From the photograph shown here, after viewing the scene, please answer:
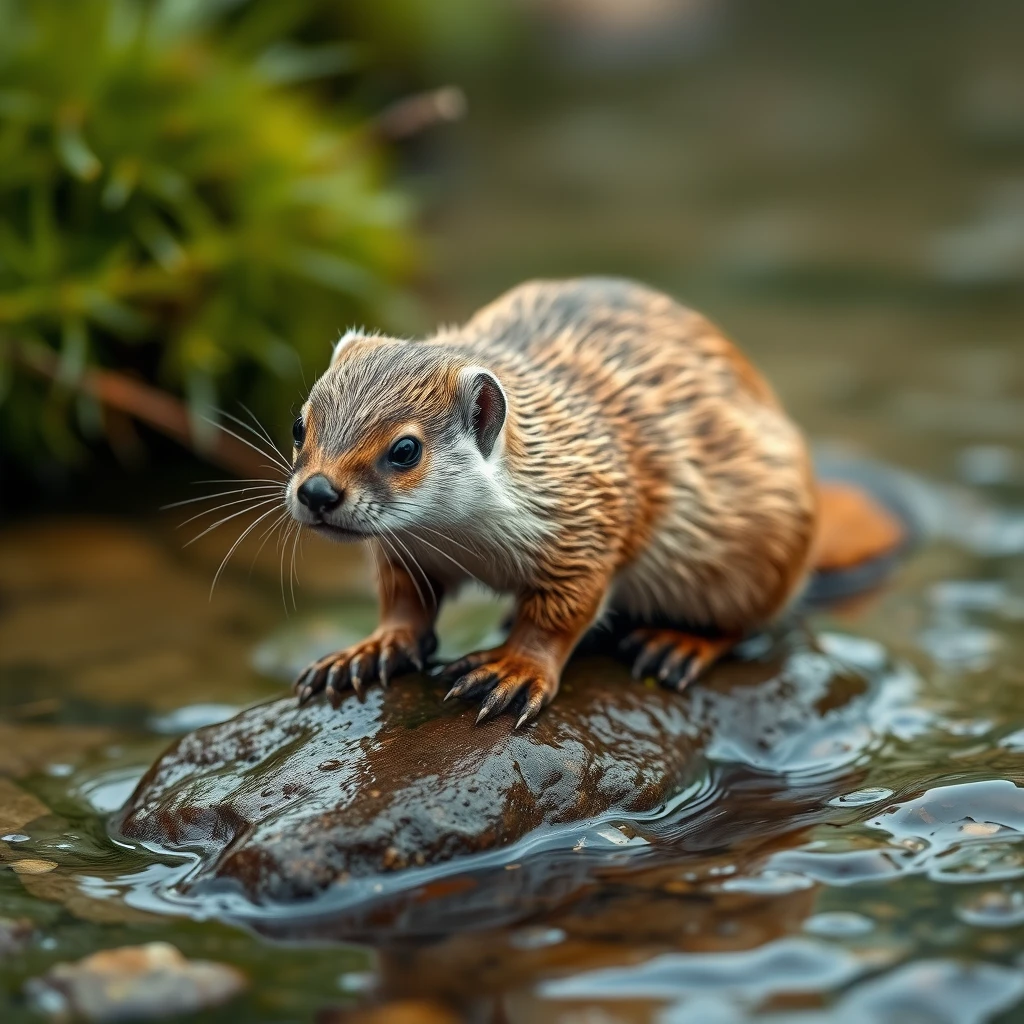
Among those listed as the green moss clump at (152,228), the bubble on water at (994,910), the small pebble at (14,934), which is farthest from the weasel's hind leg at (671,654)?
the green moss clump at (152,228)

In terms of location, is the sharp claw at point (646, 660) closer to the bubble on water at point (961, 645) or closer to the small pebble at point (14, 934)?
the bubble on water at point (961, 645)

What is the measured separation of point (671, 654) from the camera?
14.9 feet

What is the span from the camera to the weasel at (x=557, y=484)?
3953 millimetres

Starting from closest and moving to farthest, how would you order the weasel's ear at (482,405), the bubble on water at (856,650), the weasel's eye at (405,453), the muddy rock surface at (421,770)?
the muddy rock surface at (421,770), the weasel's eye at (405,453), the weasel's ear at (482,405), the bubble on water at (856,650)

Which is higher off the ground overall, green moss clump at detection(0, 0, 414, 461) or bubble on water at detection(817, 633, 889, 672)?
green moss clump at detection(0, 0, 414, 461)

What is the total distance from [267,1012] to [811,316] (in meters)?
6.85

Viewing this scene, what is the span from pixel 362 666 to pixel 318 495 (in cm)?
69

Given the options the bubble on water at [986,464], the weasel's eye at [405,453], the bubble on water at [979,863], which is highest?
the weasel's eye at [405,453]

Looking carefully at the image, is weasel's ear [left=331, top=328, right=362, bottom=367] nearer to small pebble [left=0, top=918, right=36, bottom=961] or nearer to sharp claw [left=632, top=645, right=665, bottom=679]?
sharp claw [left=632, top=645, right=665, bottom=679]

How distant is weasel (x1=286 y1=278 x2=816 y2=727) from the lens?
13.0 feet

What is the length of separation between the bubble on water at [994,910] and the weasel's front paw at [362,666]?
5.70 feet

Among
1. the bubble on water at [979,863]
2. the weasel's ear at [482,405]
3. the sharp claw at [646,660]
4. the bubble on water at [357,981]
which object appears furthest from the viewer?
the sharp claw at [646,660]

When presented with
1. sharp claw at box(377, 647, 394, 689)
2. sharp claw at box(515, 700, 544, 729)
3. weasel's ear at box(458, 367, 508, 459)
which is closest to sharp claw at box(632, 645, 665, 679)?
sharp claw at box(515, 700, 544, 729)

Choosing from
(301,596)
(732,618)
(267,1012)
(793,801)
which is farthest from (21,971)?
(301,596)
